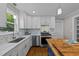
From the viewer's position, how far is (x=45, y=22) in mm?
8430

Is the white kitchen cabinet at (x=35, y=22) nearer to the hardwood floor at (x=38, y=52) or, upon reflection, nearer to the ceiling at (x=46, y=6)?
the hardwood floor at (x=38, y=52)

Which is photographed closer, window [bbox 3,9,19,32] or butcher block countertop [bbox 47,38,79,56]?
butcher block countertop [bbox 47,38,79,56]

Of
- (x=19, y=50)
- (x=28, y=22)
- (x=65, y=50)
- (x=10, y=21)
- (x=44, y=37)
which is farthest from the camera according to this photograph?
(x=28, y=22)

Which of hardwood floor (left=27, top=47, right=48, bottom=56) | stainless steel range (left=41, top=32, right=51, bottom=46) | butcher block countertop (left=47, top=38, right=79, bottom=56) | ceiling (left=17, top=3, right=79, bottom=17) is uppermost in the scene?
ceiling (left=17, top=3, right=79, bottom=17)

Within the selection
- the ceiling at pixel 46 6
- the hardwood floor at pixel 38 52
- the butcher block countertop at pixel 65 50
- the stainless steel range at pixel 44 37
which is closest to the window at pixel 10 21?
the ceiling at pixel 46 6

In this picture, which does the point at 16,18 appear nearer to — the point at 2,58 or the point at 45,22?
the point at 45,22

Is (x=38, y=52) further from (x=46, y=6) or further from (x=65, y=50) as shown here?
(x=65, y=50)

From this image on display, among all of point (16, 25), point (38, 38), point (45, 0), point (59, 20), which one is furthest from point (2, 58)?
point (59, 20)

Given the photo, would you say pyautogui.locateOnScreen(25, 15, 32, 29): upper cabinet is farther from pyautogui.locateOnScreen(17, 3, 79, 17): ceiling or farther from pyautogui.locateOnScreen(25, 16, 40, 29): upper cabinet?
pyautogui.locateOnScreen(17, 3, 79, 17): ceiling

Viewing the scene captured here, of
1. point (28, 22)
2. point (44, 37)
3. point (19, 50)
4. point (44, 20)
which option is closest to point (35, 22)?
point (28, 22)

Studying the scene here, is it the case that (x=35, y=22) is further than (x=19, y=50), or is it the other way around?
(x=35, y=22)

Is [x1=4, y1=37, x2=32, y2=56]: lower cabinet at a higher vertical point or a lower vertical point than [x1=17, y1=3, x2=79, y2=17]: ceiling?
lower

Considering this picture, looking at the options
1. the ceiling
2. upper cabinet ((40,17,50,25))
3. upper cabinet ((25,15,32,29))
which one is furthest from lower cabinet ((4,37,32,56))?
upper cabinet ((40,17,50,25))

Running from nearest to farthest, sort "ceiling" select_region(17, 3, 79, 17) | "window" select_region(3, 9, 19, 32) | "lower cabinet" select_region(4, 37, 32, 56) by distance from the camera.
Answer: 1. "lower cabinet" select_region(4, 37, 32, 56)
2. "window" select_region(3, 9, 19, 32)
3. "ceiling" select_region(17, 3, 79, 17)
